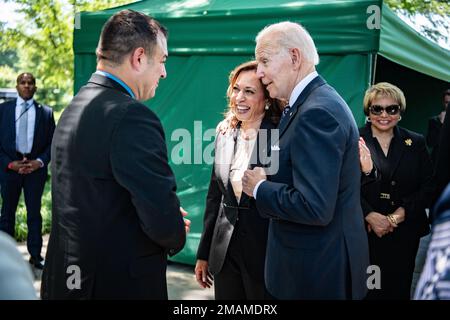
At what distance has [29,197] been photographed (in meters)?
5.28

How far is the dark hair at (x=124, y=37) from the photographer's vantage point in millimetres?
2045

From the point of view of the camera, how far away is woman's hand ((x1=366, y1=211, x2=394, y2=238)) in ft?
11.2

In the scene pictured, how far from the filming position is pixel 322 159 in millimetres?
1948

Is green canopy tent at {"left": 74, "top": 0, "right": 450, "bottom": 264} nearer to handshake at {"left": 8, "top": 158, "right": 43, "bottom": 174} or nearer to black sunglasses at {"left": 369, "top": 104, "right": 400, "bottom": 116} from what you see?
black sunglasses at {"left": 369, "top": 104, "right": 400, "bottom": 116}

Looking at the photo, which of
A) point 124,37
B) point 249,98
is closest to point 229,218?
point 249,98

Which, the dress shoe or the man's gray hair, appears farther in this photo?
the dress shoe

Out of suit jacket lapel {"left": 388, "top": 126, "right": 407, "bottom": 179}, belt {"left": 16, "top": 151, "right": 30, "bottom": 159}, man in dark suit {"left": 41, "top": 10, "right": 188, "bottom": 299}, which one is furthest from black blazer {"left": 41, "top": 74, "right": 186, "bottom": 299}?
belt {"left": 16, "top": 151, "right": 30, "bottom": 159}

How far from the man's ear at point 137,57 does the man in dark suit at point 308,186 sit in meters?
0.52

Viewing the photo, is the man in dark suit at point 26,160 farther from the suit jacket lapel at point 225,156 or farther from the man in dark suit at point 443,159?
the man in dark suit at point 443,159

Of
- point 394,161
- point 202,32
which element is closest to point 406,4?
point 202,32

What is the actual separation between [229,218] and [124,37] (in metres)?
1.25

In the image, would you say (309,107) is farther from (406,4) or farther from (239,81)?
(406,4)

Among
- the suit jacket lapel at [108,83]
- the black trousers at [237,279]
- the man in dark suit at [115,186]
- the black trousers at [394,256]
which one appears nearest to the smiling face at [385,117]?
the black trousers at [394,256]

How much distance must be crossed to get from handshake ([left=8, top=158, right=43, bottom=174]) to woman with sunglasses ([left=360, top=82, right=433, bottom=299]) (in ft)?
10.8
